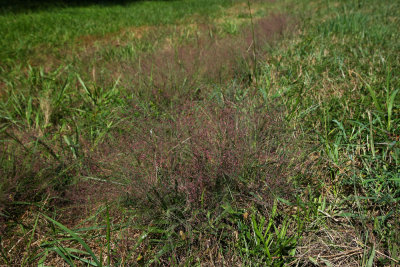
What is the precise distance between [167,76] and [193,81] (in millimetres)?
221

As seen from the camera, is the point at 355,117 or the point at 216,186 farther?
the point at 355,117

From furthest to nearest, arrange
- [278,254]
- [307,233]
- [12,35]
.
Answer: [12,35] < [307,233] < [278,254]

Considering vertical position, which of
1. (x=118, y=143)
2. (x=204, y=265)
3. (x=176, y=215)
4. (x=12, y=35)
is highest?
(x=12, y=35)

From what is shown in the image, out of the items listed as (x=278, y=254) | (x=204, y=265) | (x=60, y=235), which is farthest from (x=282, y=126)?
(x=60, y=235)

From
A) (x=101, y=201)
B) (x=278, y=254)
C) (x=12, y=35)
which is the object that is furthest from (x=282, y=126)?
(x=12, y=35)

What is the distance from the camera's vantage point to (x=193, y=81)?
2049 millimetres

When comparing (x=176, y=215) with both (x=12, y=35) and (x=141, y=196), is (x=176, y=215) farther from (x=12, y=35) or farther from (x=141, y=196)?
(x=12, y=35)

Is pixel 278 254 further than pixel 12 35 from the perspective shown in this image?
No

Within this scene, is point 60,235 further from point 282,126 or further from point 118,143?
point 282,126

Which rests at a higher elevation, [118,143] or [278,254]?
[118,143]

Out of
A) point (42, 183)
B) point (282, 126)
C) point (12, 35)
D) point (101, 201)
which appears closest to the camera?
point (101, 201)

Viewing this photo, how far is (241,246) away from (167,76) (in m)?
1.47

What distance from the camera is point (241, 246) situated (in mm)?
968

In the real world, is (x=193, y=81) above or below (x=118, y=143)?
above
